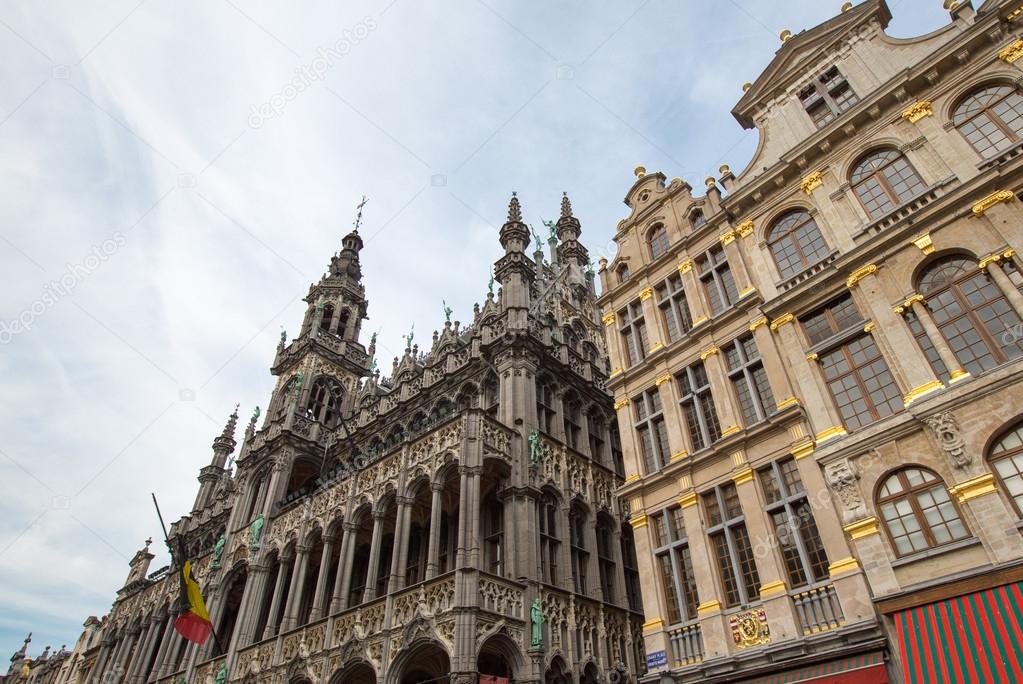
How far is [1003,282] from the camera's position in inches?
555

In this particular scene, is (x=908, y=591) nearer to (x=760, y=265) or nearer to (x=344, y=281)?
(x=760, y=265)

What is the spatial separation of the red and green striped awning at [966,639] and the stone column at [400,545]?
14.9 meters

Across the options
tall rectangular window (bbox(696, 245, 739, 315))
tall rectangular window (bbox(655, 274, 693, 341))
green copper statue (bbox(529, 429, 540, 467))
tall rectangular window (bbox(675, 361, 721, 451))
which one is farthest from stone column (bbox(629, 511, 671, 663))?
tall rectangular window (bbox(696, 245, 739, 315))

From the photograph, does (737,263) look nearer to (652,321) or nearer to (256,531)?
(652,321)

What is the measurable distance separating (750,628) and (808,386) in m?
6.41

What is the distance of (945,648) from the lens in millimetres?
11742

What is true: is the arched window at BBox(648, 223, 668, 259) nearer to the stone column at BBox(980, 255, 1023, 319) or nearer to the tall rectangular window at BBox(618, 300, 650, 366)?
the tall rectangular window at BBox(618, 300, 650, 366)

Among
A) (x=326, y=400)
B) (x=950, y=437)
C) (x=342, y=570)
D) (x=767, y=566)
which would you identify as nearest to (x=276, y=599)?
(x=342, y=570)

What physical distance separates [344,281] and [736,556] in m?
34.4

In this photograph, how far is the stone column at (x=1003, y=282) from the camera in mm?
13673

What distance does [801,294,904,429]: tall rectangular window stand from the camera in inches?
611

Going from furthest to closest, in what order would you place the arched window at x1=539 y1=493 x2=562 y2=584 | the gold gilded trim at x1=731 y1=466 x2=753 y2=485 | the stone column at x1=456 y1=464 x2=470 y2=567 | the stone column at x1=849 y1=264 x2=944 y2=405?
the arched window at x1=539 y1=493 x2=562 y2=584 → the stone column at x1=456 y1=464 x2=470 y2=567 → the gold gilded trim at x1=731 y1=466 x2=753 y2=485 → the stone column at x1=849 y1=264 x2=944 y2=405

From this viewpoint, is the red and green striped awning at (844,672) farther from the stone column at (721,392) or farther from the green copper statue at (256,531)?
the green copper statue at (256,531)

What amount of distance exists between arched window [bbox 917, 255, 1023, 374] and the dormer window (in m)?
6.84
